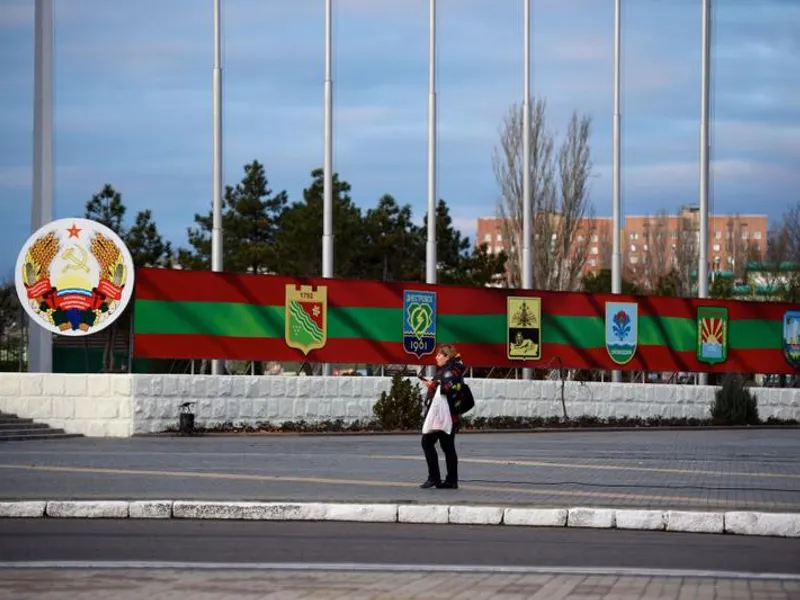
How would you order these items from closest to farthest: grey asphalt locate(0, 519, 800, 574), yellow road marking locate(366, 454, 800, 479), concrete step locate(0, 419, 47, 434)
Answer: grey asphalt locate(0, 519, 800, 574) < yellow road marking locate(366, 454, 800, 479) < concrete step locate(0, 419, 47, 434)

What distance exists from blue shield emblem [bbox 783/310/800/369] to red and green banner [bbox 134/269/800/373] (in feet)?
0.09

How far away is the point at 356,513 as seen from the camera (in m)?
14.0

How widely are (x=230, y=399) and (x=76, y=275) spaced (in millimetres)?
4023

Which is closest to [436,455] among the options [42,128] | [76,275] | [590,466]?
[590,466]

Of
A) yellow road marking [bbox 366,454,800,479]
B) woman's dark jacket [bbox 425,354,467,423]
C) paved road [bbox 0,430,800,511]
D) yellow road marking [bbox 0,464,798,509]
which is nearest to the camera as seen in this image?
yellow road marking [bbox 0,464,798,509]

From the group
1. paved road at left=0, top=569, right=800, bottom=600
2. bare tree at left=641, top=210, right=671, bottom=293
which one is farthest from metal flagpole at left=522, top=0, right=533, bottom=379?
bare tree at left=641, top=210, right=671, bottom=293

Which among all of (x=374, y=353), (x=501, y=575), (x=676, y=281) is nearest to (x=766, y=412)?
(x=374, y=353)

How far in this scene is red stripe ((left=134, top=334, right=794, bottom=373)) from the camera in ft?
97.6

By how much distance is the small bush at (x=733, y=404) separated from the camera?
37938 millimetres

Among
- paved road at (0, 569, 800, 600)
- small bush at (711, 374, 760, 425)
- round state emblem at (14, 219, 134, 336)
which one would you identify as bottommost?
small bush at (711, 374, 760, 425)

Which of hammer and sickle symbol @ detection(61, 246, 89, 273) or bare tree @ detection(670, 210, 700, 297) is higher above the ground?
bare tree @ detection(670, 210, 700, 297)

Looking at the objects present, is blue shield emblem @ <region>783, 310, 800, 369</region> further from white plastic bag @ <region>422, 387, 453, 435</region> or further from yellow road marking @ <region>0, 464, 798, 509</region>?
white plastic bag @ <region>422, 387, 453, 435</region>

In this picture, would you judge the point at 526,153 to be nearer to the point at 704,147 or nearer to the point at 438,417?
the point at 704,147

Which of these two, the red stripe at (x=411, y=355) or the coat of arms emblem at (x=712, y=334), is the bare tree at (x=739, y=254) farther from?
the coat of arms emblem at (x=712, y=334)
